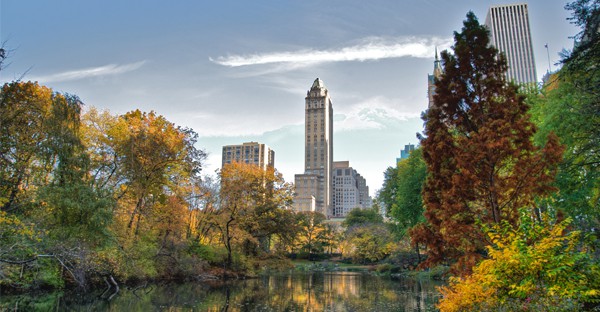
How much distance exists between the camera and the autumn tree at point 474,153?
10.1 metres

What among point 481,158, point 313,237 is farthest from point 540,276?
point 313,237

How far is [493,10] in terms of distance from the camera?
126 m

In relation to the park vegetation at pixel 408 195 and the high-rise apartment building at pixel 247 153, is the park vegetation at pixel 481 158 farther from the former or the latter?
the high-rise apartment building at pixel 247 153

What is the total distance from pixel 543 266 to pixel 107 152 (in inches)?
1178

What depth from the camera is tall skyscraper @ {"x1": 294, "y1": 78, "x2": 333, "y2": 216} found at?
164 m

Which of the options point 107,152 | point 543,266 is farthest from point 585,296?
point 107,152

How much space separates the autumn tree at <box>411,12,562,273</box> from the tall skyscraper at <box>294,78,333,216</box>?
494 feet

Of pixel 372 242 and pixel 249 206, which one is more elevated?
pixel 249 206

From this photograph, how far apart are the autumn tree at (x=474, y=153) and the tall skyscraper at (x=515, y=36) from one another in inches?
5060

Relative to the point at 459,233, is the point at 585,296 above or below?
below

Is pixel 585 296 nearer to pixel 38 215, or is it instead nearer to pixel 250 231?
pixel 38 215

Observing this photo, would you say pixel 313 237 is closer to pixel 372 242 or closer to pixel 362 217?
pixel 362 217

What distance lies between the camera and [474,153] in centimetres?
1025

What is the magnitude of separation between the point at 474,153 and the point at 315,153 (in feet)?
511
